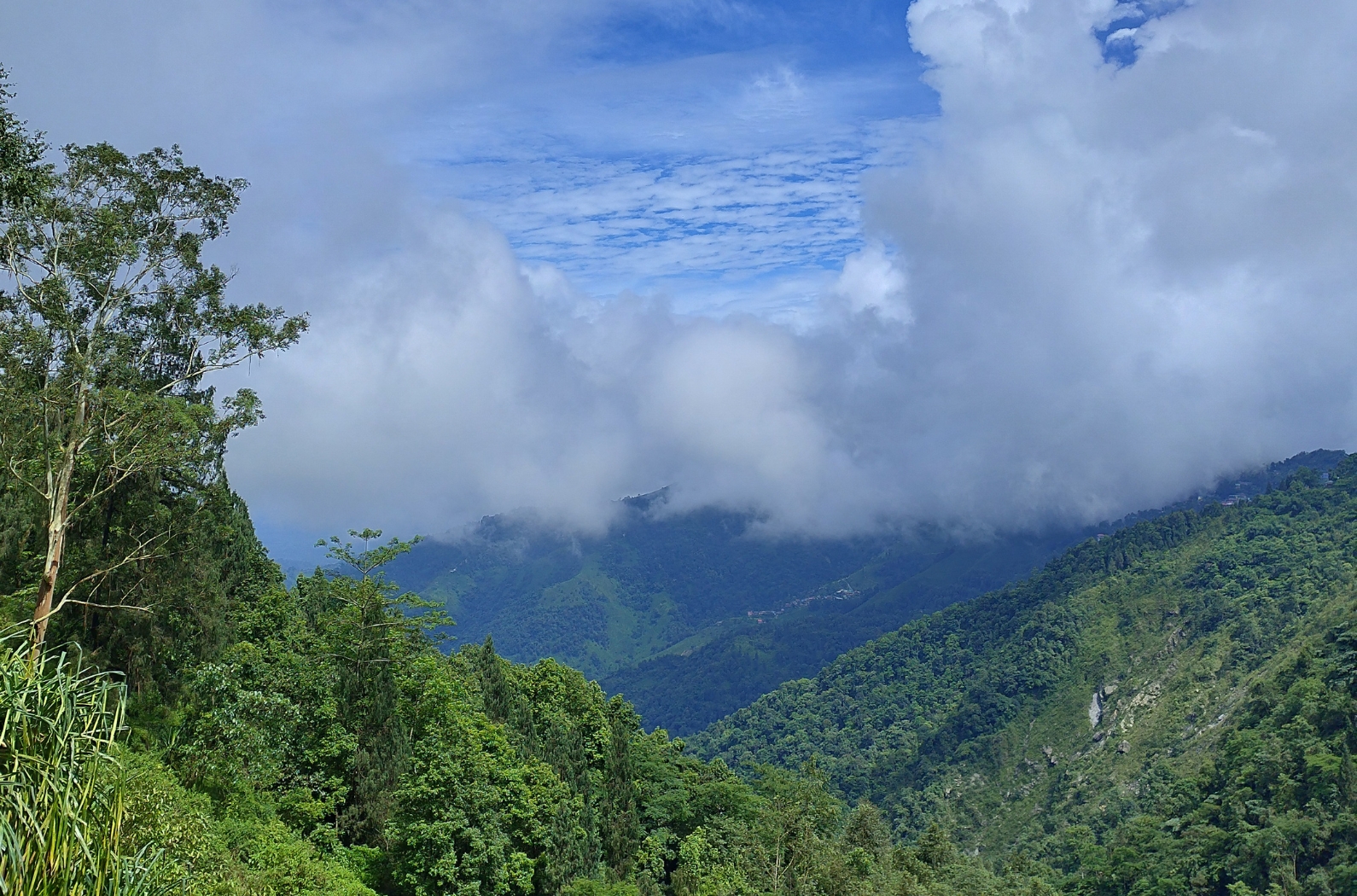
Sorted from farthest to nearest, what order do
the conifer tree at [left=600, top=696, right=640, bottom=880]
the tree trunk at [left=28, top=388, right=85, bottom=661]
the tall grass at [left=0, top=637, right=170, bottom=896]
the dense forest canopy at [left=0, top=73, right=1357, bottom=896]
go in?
the conifer tree at [left=600, top=696, right=640, bottom=880] < the tree trunk at [left=28, top=388, right=85, bottom=661] < the dense forest canopy at [left=0, top=73, right=1357, bottom=896] < the tall grass at [left=0, top=637, right=170, bottom=896]

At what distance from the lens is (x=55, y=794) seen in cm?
1190

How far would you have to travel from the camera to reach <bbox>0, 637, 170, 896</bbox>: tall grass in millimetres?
11836

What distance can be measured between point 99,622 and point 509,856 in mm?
18190

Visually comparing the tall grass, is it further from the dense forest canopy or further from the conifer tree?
the conifer tree

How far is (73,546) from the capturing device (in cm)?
3203

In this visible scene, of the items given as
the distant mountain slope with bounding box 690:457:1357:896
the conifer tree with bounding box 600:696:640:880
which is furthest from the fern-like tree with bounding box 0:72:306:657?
the distant mountain slope with bounding box 690:457:1357:896

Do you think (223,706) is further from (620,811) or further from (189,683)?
(620,811)

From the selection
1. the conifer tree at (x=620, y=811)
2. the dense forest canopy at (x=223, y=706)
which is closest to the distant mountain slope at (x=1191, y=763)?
the dense forest canopy at (x=223, y=706)

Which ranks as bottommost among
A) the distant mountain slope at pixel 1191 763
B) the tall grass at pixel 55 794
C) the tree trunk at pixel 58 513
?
the tall grass at pixel 55 794

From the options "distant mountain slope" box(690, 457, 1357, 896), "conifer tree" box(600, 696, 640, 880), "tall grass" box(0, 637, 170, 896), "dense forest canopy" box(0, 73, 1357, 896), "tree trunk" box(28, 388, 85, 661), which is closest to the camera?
"tall grass" box(0, 637, 170, 896)

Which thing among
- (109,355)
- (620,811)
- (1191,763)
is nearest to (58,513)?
(109,355)

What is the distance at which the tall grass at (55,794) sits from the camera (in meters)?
11.8

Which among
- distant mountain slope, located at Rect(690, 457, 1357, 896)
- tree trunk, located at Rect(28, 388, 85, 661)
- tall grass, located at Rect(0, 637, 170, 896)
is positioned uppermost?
distant mountain slope, located at Rect(690, 457, 1357, 896)

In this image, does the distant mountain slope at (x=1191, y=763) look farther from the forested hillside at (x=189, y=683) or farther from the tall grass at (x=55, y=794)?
the tall grass at (x=55, y=794)
